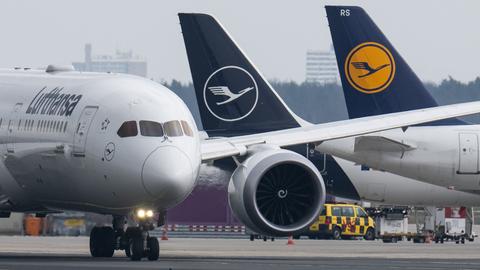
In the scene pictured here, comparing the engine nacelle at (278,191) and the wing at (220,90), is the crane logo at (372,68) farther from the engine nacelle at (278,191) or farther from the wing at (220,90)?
the engine nacelle at (278,191)

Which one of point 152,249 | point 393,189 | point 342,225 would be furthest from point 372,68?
point 152,249

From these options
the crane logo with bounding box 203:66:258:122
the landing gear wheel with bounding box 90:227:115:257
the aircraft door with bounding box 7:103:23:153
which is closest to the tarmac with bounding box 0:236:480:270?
the landing gear wheel with bounding box 90:227:115:257

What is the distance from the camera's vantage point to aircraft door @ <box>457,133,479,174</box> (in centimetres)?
5078

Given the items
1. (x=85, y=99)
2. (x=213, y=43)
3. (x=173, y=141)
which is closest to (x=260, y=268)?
(x=173, y=141)

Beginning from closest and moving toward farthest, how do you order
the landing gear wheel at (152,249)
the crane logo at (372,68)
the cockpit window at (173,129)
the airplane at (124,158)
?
the airplane at (124,158), the cockpit window at (173,129), the landing gear wheel at (152,249), the crane logo at (372,68)

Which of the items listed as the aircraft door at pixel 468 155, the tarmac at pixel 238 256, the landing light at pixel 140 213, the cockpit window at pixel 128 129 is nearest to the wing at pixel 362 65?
the aircraft door at pixel 468 155

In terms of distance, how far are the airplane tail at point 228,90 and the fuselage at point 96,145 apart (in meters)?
14.8

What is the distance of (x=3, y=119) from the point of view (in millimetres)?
36719

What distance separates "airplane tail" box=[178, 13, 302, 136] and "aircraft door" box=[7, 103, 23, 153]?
15349 millimetres

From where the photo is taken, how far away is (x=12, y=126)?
3619cm

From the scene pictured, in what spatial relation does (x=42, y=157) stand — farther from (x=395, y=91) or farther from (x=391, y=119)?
(x=395, y=91)

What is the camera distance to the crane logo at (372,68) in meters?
52.9

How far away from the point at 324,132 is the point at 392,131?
1260 centimetres

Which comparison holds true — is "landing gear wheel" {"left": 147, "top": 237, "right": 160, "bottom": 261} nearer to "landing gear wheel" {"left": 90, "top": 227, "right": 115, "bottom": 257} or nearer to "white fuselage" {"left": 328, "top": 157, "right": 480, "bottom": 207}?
"landing gear wheel" {"left": 90, "top": 227, "right": 115, "bottom": 257}
